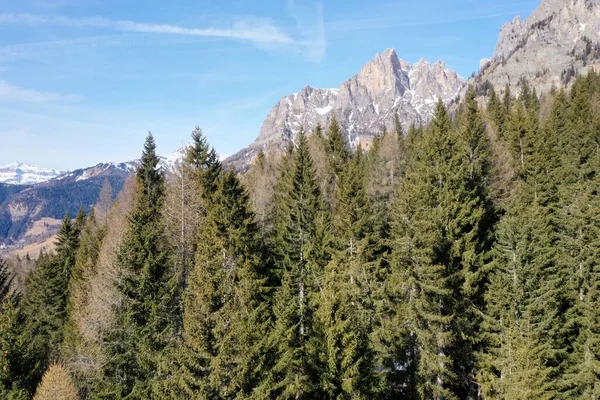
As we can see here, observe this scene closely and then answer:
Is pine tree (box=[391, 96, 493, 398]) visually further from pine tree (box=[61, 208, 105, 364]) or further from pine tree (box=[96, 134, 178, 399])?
pine tree (box=[61, 208, 105, 364])

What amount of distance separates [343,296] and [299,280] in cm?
971

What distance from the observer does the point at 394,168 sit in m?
60.6

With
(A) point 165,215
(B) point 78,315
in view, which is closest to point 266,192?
(A) point 165,215

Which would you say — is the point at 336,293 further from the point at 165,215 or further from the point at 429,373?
the point at 165,215

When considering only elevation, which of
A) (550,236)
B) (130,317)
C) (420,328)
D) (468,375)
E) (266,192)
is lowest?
(468,375)

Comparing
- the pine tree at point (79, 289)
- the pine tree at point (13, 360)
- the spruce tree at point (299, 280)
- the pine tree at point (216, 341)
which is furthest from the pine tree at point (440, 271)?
the pine tree at point (79, 289)

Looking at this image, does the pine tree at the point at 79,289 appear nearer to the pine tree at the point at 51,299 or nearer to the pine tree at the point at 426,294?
the pine tree at the point at 51,299

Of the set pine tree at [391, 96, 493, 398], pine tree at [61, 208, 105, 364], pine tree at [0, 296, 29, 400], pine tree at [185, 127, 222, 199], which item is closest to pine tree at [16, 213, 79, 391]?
pine tree at [61, 208, 105, 364]

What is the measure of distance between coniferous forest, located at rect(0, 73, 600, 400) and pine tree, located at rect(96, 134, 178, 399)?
12 cm

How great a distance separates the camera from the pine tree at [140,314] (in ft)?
76.3

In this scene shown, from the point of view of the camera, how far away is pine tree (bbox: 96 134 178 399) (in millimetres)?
23266

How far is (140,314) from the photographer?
2597cm

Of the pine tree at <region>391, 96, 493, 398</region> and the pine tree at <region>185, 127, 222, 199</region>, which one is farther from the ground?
the pine tree at <region>185, 127, 222, 199</region>

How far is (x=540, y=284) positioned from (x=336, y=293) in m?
14.8
